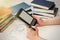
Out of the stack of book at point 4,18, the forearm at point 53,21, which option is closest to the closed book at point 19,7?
the stack of book at point 4,18

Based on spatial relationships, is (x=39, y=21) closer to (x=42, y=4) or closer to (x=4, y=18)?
(x=42, y=4)

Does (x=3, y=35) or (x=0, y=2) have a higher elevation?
(x=0, y=2)

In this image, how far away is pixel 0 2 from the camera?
1.72 meters

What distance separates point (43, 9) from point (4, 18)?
38cm

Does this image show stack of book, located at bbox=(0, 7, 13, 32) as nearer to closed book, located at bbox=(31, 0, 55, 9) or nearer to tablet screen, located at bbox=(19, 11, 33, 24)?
tablet screen, located at bbox=(19, 11, 33, 24)

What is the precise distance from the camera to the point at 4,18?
130cm

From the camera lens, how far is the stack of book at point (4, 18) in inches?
48.9

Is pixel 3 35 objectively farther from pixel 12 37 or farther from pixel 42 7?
pixel 42 7

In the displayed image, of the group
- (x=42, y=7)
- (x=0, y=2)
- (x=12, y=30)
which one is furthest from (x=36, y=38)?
(x=0, y=2)

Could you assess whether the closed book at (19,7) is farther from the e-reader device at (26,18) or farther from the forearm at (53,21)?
the forearm at (53,21)

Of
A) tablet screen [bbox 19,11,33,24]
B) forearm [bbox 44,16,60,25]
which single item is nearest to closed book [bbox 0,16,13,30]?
tablet screen [bbox 19,11,33,24]

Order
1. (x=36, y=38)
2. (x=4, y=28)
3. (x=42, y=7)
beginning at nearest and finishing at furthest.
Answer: (x=36, y=38), (x=4, y=28), (x=42, y=7)

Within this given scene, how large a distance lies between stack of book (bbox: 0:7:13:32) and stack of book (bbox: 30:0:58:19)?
0.24m

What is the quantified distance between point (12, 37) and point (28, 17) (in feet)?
0.90
